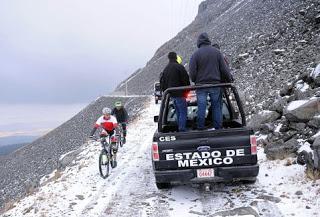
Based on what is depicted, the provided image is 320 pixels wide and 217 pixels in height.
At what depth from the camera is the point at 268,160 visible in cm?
907

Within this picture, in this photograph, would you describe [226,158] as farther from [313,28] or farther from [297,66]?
[313,28]

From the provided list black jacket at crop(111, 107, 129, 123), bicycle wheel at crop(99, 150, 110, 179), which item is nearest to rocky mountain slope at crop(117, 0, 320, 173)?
bicycle wheel at crop(99, 150, 110, 179)

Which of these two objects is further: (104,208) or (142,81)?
(142,81)

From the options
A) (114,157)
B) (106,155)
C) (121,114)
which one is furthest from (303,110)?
(121,114)

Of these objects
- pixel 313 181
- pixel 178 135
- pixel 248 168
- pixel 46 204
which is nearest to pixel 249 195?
pixel 248 168

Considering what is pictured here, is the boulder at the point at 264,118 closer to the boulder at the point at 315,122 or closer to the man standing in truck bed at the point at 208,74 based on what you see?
the boulder at the point at 315,122

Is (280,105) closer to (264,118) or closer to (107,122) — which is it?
(264,118)

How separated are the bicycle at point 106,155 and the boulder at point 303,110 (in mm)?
4909

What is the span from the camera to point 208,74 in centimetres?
770

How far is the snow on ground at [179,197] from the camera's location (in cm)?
651

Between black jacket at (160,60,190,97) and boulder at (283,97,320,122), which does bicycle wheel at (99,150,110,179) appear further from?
boulder at (283,97,320,122)

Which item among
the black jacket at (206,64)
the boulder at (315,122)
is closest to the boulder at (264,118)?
the boulder at (315,122)

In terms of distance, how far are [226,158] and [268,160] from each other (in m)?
2.52

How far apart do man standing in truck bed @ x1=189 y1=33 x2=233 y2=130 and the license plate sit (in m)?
1.08
